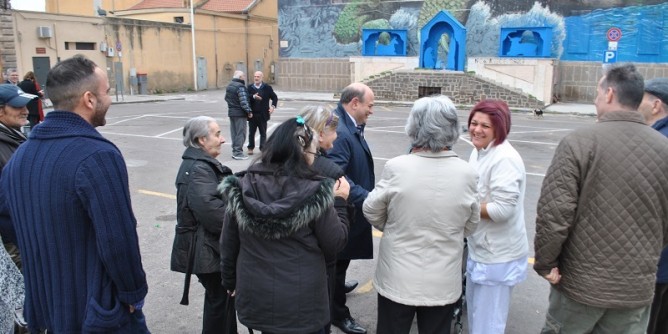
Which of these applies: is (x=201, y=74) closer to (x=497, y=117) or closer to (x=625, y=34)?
(x=625, y=34)

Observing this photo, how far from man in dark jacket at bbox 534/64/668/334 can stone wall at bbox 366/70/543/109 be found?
2061 centimetres

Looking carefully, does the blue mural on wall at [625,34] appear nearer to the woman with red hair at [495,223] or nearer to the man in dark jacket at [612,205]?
the woman with red hair at [495,223]

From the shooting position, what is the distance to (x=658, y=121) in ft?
10.5

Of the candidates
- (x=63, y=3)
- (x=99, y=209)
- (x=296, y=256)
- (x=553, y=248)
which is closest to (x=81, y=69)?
(x=99, y=209)

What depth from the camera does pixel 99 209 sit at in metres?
2.14

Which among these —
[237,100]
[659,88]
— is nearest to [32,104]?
[237,100]

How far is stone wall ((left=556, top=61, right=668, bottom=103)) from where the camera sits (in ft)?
79.6

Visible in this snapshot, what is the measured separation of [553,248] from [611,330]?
57 centimetres

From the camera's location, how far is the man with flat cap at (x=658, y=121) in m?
3.06

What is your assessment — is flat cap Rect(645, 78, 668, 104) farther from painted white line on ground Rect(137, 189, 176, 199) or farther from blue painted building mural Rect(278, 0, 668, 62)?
blue painted building mural Rect(278, 0, 668, 62)

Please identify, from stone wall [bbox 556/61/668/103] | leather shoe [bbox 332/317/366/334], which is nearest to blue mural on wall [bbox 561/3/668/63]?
stone wall [bbox 556/61/668/103]

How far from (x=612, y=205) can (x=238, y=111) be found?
858 centimetres

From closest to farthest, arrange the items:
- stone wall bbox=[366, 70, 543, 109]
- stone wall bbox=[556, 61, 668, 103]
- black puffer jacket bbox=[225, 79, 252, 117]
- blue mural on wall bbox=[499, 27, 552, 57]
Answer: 1. black puffer jacket bbox=[225, 79, 252, 117]
2. stone wall bbox=[366, 70, 543, 109]
3. blue mural on wall bbox=[499, 27, 552, 57]
4. stone wall bbox=[556, 61, 668, 103]

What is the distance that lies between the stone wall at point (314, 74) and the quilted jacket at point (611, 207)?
→ 27.5 m
